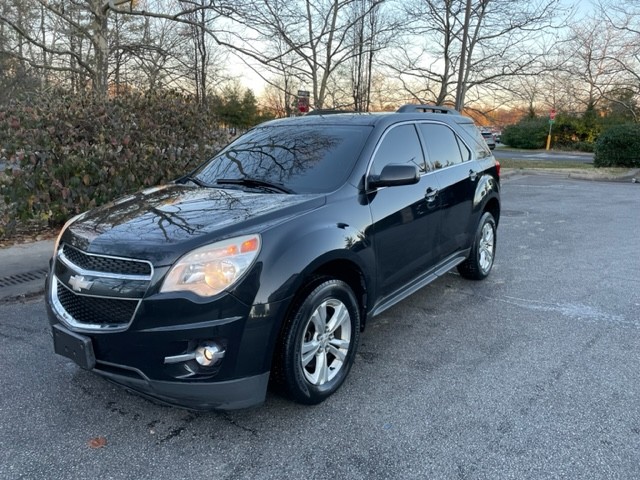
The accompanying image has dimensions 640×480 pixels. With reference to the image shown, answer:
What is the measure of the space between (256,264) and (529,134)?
4111 centimetres

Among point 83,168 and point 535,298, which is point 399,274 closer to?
point 535,298

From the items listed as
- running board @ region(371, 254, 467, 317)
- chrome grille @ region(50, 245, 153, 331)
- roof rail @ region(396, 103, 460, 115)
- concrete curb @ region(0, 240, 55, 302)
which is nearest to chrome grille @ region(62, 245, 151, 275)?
chrome grille @ region(50, 245, 153, 331)

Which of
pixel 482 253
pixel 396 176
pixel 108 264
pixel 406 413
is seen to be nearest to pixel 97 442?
pixel 108 264

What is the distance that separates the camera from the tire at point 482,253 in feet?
17.1

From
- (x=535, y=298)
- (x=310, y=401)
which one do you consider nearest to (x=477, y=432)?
(x=310, y=401)

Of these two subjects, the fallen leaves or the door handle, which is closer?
the fallen leaves

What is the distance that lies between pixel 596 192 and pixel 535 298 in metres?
10.4

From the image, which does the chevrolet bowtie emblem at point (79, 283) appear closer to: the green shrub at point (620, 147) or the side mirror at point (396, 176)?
the side mirror at point (396, 176)

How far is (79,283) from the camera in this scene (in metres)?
2.68

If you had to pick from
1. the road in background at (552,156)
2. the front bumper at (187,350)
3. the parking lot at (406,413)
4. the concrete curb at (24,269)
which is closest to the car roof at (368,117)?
the parking lot at (406,413)

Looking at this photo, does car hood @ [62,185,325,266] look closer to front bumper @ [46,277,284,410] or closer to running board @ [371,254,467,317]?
front bumper @ [46,277,284,410]

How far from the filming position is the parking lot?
2.49 meters

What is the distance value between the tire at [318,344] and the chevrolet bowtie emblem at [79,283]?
42.6 inches

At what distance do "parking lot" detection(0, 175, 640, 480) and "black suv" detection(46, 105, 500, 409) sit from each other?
300 mm
